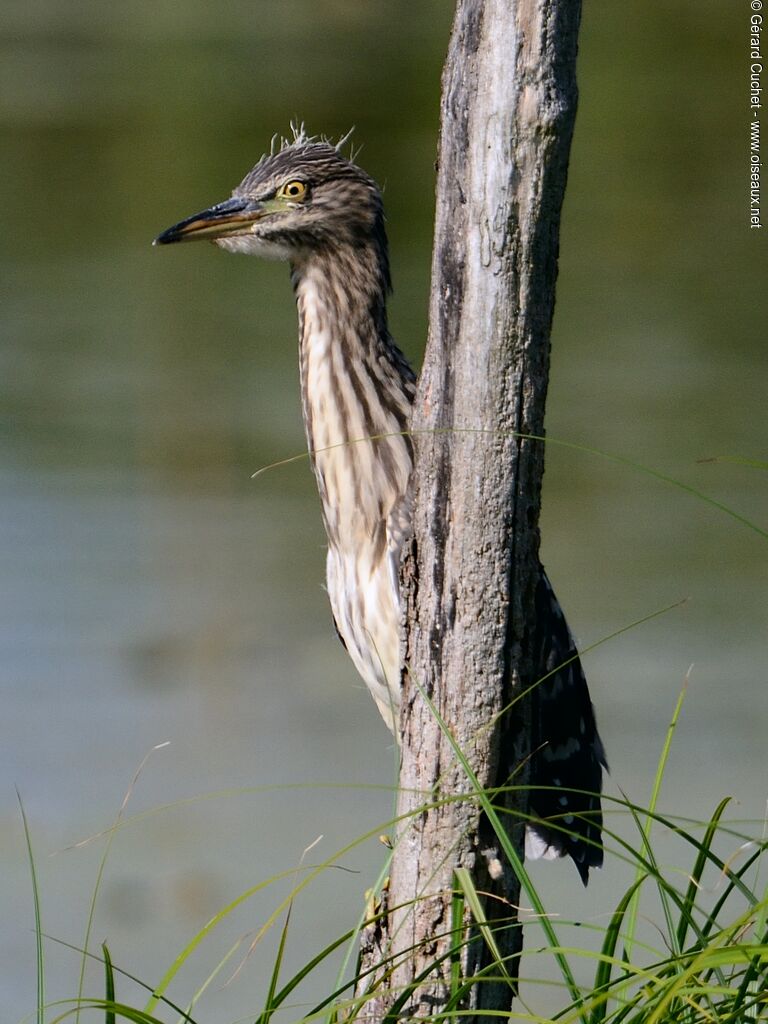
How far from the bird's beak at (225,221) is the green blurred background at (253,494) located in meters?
1.03

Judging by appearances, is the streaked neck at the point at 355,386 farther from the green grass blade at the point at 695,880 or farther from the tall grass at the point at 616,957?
the green grass blade at the point at 695,880

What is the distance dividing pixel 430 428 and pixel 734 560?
10.4 ft

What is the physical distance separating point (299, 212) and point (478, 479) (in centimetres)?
85

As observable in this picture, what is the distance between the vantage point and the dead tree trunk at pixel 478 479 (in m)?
1.38

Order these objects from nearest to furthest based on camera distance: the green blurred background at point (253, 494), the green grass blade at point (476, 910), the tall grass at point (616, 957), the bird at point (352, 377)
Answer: the tall grass at point (616, 957) → the green grass blade at point (476, 910) → the bird at point (352, 377) → the green blurred background at point (253, 494)

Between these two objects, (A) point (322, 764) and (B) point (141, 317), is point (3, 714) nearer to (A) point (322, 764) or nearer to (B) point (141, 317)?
(A) point (322, 764)

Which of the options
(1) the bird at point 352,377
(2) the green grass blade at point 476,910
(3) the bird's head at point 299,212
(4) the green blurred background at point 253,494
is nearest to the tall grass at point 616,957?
(2) the green grass blade at point 476,910

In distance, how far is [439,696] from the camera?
61.3 inches

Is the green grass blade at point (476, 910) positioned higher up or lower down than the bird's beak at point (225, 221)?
lower down

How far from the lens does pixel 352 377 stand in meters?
2.19

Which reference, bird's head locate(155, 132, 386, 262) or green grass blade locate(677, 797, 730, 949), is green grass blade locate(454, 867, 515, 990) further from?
bird's head locate(155, 132, 386, 262)

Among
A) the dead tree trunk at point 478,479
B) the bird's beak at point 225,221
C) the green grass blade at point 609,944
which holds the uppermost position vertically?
the bird's beak at point 225,221

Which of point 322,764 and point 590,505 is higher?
point 590,505

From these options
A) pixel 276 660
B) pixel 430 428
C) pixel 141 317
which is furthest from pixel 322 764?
pixel 141 317
